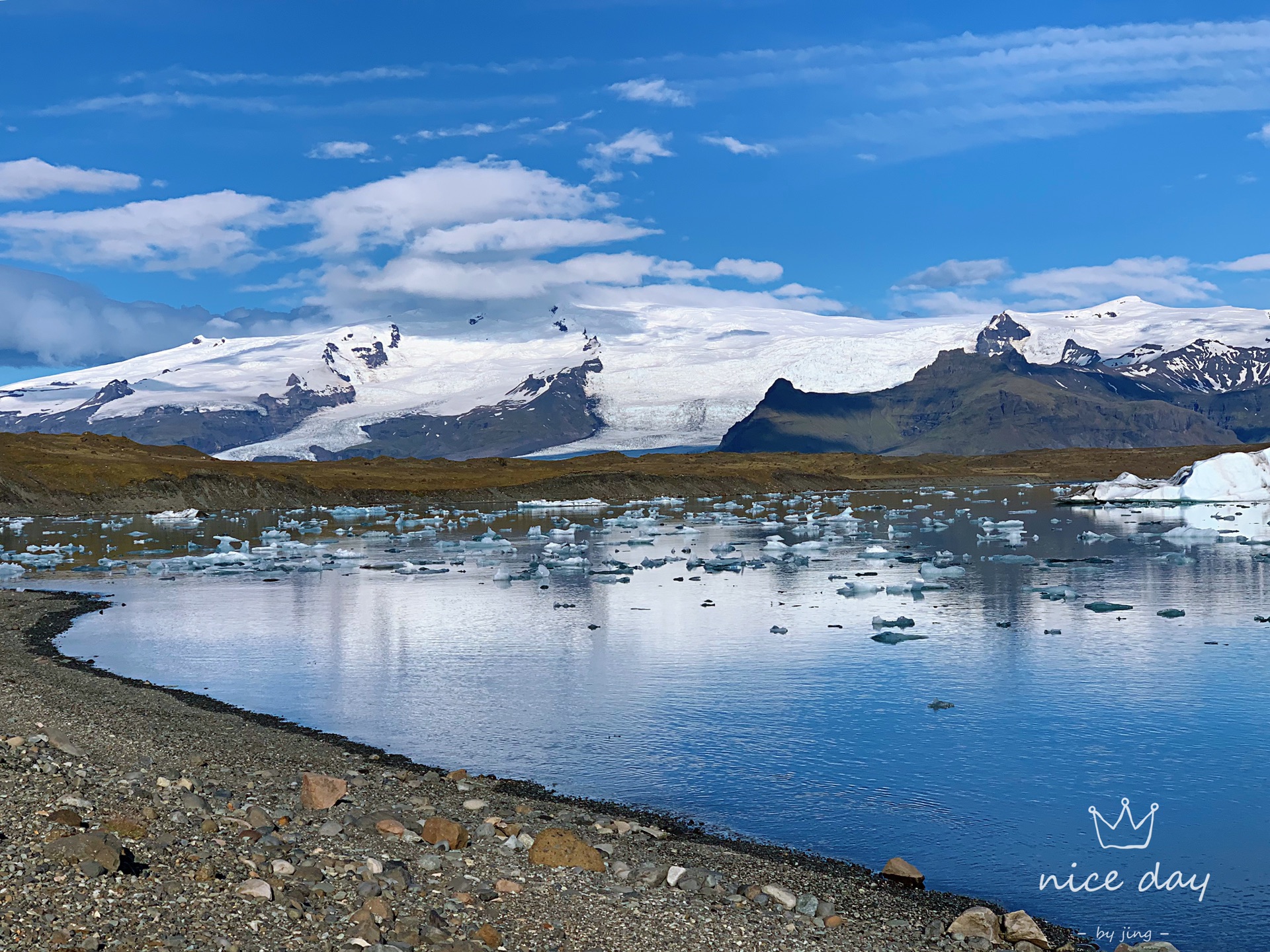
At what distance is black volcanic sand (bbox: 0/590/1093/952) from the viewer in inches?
320

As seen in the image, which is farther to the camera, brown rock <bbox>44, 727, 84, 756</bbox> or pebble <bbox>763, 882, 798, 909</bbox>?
brown rock <bbox>44, 727, 84, 756</bbox>

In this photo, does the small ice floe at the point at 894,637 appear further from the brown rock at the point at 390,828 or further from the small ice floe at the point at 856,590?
the brown rock at the point at 390,828

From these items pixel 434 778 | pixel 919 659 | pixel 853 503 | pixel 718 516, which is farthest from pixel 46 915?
pixel 853 503

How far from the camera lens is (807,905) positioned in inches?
372

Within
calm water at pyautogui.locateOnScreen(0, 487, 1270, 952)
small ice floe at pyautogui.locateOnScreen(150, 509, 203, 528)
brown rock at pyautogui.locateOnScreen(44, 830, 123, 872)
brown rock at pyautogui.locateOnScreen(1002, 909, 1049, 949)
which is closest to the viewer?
brown rock at pyautogui.locateOnScreen(44, 830, 123, 872)

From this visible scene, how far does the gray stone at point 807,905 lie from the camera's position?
940 cm

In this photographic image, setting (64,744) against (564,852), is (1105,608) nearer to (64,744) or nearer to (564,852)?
(564,852)

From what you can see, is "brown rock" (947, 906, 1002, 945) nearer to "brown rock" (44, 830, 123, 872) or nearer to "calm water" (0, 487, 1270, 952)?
"calm water" (0, 487, 1270, 952)

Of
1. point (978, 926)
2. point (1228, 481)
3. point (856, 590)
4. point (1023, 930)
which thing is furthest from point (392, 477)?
point (1023, 930)

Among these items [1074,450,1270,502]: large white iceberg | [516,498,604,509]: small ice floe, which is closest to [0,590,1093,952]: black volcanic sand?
[516,498,604,509]: small ice floe

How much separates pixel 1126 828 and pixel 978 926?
153 inches

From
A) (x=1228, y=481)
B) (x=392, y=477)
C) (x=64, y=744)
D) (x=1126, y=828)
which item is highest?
(x=392, y=477)

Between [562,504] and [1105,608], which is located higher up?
[562,504]

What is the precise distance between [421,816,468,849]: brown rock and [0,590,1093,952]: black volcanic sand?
96mm
